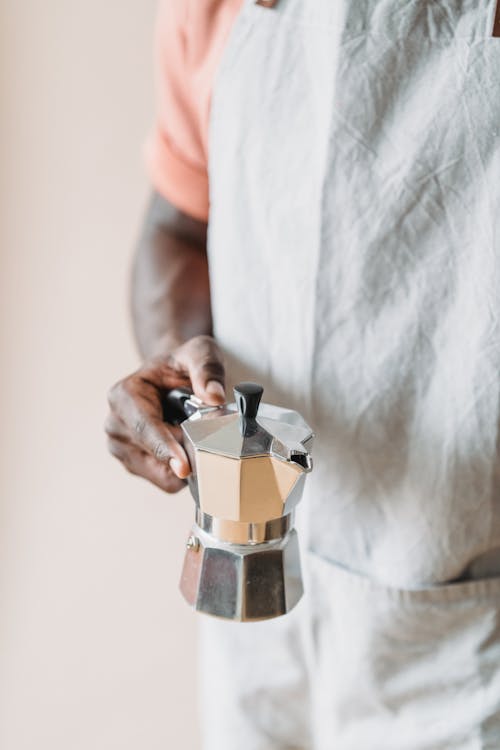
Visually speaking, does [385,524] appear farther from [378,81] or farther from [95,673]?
[95,673]

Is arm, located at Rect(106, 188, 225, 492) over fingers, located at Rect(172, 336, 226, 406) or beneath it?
beneath

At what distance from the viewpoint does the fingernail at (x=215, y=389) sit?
54 centimetres

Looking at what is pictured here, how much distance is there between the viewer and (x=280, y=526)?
50 cm

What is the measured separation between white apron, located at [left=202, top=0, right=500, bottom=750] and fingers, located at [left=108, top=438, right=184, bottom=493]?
10cm

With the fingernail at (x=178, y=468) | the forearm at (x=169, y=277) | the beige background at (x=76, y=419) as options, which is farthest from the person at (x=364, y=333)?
the beige background at (x=76, y=419)

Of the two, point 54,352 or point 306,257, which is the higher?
point 306,257

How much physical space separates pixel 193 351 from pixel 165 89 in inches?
Answer: 9.7

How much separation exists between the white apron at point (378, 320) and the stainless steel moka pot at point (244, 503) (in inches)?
3.3

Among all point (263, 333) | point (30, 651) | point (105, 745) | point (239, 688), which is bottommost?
point (105, 745)

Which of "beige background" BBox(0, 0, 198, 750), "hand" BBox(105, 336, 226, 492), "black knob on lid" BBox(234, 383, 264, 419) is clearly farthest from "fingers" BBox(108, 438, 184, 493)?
"beige background" BBox(0, 0, 198, 750)

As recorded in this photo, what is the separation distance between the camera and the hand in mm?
539

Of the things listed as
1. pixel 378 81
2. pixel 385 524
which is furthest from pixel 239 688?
pixel 378 81

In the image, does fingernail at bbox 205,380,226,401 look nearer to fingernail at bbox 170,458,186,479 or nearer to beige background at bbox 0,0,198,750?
fingernail at bbox 170,458,186,479

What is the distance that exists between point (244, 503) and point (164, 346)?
0.30 meters
